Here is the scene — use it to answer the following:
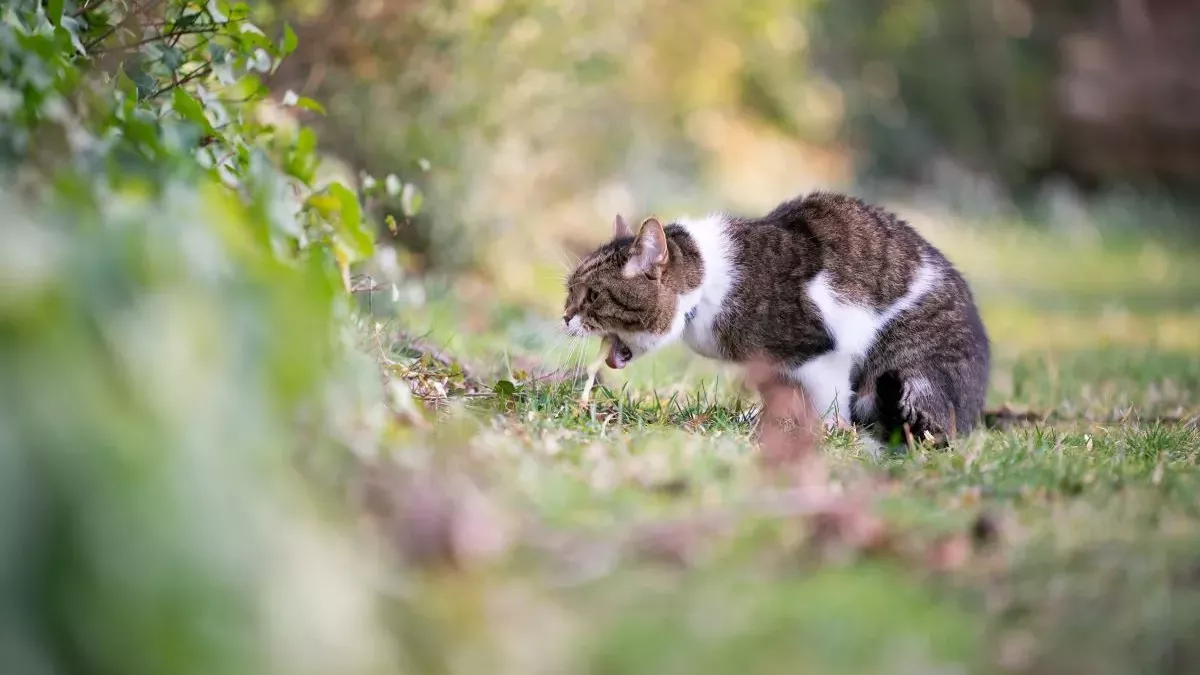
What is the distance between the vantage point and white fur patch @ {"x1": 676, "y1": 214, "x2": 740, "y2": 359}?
386 centimetres

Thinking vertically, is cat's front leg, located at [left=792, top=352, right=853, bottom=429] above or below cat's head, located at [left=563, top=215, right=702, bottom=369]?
below

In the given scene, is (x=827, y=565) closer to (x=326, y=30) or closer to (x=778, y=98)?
(x=326, y=30)

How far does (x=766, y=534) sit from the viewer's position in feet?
7.31

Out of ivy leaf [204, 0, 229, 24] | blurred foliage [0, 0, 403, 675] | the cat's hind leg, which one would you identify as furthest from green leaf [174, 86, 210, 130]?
the cat's hind leg

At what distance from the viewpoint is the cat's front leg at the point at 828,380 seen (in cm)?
379

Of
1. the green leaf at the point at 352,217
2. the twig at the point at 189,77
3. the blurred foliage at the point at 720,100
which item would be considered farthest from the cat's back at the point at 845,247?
the twig at the point at 189,77

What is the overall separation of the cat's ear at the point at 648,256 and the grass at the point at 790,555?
0.41 m

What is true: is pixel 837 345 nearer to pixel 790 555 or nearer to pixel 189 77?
pixel 790 555

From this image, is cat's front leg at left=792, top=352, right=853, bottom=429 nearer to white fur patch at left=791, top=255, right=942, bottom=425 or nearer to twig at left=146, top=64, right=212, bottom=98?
white fur patch at left=791, top=255, right=942, bottom=425

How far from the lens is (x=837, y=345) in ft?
12.5

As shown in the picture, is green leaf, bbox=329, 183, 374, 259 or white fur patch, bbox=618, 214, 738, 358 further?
white fur patch, bbox=618, 214, 738, 358

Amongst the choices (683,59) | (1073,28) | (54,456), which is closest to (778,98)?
(683,59)

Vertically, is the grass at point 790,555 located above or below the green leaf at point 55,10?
below

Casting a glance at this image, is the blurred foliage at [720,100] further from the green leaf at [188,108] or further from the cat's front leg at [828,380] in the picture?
the cat's front leg at [828,380]
